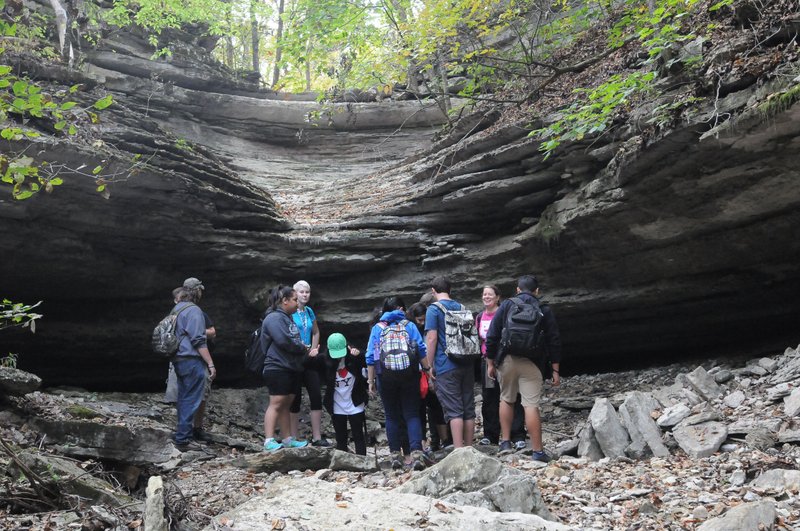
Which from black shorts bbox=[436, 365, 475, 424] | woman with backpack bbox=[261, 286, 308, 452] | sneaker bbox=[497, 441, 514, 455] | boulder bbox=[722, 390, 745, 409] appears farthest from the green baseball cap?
boulder bbox=[722, 390, 745, 409]

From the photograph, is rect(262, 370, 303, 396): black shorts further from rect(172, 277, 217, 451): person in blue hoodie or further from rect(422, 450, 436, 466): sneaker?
rect(422, 450, 436, 466): sneaker

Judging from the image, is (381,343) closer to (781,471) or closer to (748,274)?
(781,471)

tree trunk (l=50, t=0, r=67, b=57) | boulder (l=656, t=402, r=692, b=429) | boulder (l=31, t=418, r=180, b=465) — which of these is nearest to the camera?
boulder (l=31, t=418, r=180, b=465)

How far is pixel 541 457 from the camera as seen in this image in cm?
645

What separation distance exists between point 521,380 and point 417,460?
1.42 metres

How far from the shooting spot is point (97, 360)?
1133cm

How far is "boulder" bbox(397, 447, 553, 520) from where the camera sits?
4648mm

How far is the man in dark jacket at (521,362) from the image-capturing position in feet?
22.3

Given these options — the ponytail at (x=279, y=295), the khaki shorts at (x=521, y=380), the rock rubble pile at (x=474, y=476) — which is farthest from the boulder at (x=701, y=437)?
the ponytail at (x=279, y=295)

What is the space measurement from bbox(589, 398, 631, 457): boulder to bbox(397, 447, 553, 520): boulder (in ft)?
5.33

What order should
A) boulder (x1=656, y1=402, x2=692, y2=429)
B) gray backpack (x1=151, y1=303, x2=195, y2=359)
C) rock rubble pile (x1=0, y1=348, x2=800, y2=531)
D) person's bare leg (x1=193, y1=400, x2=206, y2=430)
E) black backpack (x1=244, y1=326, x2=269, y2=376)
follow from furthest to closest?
person's bare leg (x1=193, y1=400, x2=206, y2=430) < gray backpack (x1=151, y1=303, x2=195, y2=359) < black backpack (x1=244, y1=326, x2=269, y2=376) < boulder (x1=656, y1=402, x2=692, y2=429) < rock rubble pile (x1=0, y1=348, x2=800, y2=531)

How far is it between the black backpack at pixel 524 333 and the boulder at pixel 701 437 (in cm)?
156

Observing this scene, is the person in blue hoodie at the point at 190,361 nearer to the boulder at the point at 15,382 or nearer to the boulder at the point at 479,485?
the boulder at the point at 15,382

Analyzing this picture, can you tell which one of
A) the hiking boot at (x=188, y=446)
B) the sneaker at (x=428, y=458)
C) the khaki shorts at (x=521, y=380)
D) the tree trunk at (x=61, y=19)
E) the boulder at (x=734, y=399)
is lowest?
the sneaker at (x=428, y=458)
